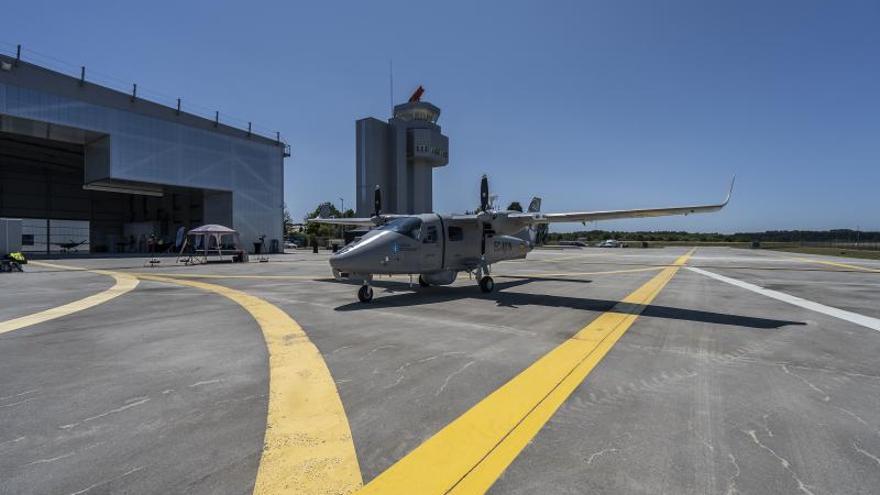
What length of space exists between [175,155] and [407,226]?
142ft

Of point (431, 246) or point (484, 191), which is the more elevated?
point (484, 191)

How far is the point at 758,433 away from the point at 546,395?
1937 millimetres

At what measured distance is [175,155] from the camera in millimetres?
44094

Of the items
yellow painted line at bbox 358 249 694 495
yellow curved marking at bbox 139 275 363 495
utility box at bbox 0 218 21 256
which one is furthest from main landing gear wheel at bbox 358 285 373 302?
utility box at bbox 0 218 21 256

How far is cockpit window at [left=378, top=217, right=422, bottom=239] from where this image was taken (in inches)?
503

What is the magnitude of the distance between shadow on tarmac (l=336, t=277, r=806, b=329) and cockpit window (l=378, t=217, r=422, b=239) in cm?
210

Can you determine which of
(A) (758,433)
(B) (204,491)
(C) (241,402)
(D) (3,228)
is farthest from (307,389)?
(D) (3,228)

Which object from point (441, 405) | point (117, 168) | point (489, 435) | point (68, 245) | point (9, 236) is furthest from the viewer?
point (68, 245)

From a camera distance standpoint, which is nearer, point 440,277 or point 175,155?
point 440,277

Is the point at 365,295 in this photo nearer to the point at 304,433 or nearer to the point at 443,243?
the point at 443,243

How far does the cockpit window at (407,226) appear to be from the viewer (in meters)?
12.8

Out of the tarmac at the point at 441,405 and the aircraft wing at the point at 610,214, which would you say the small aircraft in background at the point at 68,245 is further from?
the aircraft wing at the point at 610,214

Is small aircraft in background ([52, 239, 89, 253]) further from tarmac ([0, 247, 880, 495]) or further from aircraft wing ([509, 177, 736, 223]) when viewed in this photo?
aircraft wing ([509, 177, 736, 223])

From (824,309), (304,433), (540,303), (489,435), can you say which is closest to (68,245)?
(540,303)
